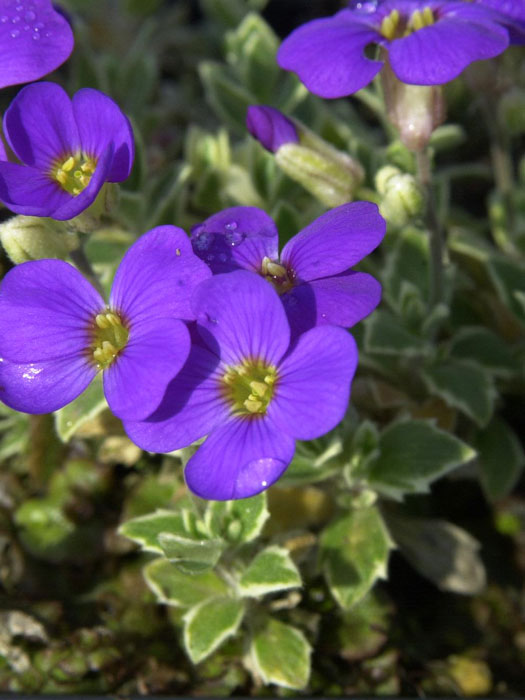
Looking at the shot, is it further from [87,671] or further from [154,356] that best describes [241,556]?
[154,356]

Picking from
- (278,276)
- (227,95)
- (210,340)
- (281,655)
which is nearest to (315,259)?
(278,276)

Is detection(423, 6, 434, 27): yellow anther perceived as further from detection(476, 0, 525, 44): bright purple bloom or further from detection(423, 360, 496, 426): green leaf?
detection(423, 360, 496, 426): green leaf

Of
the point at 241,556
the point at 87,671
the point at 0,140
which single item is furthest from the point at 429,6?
the point at 87,671

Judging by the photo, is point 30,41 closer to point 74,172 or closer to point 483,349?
point 74,172

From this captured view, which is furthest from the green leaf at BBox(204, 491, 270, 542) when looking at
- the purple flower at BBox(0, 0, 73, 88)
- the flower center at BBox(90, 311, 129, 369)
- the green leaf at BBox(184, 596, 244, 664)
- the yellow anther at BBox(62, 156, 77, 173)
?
the purple flower at BBox(0, 0, 73, 88)

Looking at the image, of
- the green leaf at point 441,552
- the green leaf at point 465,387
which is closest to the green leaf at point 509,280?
the green leaf at point 465,387

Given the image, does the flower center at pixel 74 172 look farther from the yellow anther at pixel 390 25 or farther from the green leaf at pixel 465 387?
the green leaf at pixel 465 387
